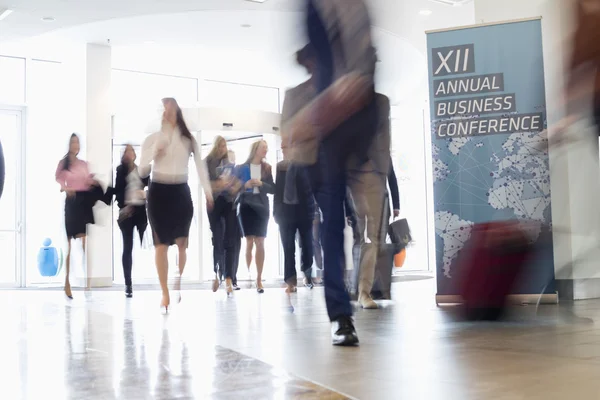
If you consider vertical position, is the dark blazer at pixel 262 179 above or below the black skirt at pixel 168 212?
above

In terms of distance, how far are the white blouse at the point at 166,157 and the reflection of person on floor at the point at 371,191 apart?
1497 millimetres

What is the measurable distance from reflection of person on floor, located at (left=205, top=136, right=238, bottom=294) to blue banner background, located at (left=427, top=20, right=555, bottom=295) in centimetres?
283

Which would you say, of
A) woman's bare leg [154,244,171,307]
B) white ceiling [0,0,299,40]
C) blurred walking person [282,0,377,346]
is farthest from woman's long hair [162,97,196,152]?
white ceiling [0,0,299,40]

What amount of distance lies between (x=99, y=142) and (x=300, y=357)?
9.90 metres

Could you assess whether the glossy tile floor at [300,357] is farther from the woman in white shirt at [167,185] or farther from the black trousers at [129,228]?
the black trousers at [129,228]

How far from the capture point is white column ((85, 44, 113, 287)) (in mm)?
11836

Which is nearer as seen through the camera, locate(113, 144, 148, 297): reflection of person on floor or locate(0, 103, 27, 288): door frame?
locate(113, 144, 148, 297): reflection of person on floor

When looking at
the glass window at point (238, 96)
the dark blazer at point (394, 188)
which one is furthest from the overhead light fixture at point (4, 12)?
the dark blazer at point (394, 188)

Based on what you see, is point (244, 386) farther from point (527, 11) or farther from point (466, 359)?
point (527, 11)

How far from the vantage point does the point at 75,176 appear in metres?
7.55

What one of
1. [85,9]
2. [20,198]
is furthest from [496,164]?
[20,198]

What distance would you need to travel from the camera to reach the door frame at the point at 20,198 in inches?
502

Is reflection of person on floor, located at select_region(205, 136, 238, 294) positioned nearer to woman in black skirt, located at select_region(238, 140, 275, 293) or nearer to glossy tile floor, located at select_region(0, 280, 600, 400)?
woman in black skirt, located at select_region(238, 140, 275, 293)

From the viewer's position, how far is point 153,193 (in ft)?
17.8
